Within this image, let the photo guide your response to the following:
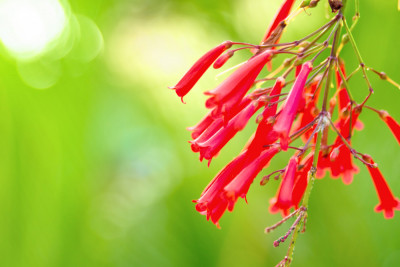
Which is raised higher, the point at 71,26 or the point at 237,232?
the point at 71,26

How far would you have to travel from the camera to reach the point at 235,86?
93 centimetres

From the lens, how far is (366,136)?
2365 mm

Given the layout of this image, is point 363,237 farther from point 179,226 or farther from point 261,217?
point 179,226

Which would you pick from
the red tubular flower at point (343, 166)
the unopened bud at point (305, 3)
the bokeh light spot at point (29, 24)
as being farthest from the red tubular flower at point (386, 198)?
the bokeh light spot at point (29, 24)

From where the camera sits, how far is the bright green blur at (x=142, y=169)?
2.34 m

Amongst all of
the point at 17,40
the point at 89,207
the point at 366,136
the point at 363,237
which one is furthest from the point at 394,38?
the point at 17,40

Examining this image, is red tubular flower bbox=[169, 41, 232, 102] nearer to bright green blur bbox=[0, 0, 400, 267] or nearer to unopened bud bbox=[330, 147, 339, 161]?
unopened bud bbox=[330, 147, 339, 161]

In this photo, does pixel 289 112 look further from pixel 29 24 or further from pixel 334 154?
pixel 29 24

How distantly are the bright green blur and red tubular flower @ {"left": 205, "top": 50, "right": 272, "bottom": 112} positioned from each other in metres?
1.45

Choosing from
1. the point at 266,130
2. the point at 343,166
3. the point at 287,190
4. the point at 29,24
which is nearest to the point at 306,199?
the point at 287,190

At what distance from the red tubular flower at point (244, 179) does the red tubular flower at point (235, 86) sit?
132 millimetres

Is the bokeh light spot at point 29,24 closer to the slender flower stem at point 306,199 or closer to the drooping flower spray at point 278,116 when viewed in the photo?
the drooping flower spray at point 278,116

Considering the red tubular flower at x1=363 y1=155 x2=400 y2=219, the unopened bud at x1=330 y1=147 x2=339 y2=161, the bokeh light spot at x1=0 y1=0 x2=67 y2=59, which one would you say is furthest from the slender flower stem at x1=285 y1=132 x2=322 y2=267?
the bokeh light spot at x1=0 y1=0 x2=67 y2=59

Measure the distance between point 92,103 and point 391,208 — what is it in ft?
5.28
